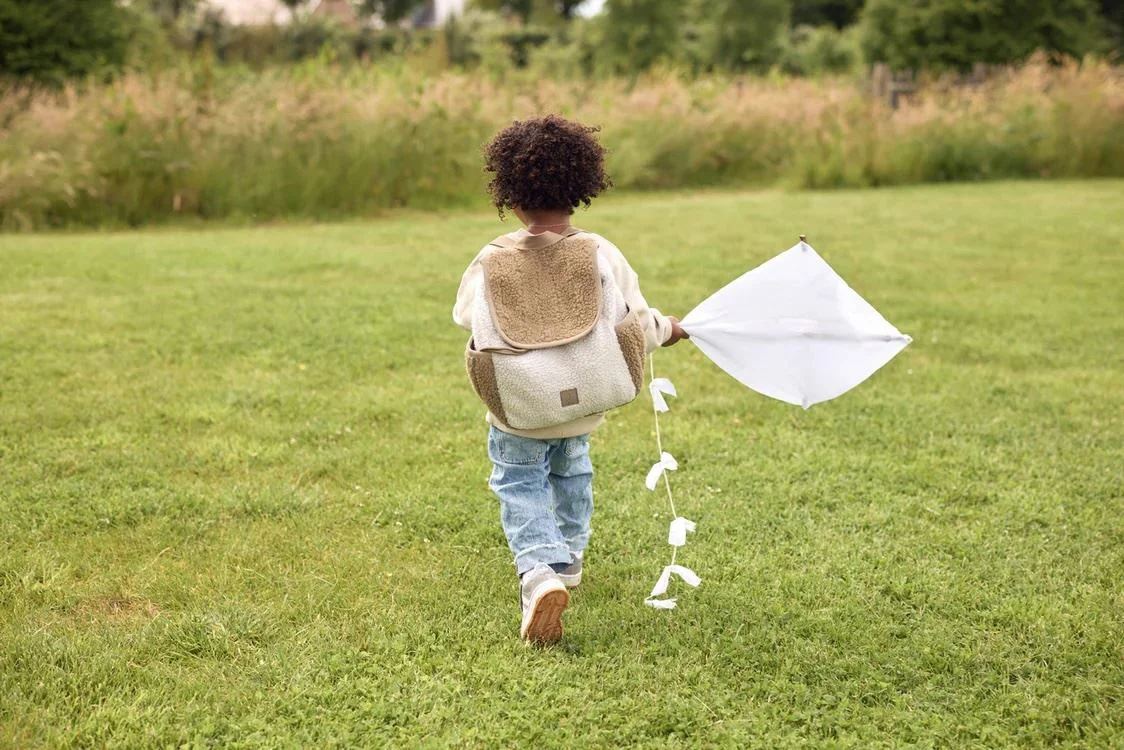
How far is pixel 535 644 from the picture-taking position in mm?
2992

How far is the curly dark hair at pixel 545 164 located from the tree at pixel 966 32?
20626 millimetres

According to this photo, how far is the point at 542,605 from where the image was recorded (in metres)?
2.91

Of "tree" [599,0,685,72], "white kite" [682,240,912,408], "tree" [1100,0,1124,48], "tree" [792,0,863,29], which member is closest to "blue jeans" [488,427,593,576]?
"white kite" [682,240,912,408]

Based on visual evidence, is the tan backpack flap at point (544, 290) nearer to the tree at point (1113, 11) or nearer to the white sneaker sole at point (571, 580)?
the white sneaker sole at point (571, 580)

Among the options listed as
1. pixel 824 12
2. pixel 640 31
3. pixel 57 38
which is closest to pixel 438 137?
pixel 57 38

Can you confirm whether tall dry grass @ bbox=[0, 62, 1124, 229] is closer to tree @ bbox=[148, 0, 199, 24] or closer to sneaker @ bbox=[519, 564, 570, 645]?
sneaker @ bbox=[519, 564, 570, 645]

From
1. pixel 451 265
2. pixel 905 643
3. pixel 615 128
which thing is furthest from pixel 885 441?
pixel 615 128

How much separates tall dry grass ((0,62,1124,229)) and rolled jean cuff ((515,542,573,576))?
807 centimetres

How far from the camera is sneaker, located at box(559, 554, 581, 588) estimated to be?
3316mm

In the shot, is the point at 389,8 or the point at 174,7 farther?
the point at 389,8

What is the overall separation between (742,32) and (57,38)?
55.6ft

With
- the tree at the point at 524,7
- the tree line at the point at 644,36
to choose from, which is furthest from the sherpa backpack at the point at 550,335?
the tree at the point at 524,7

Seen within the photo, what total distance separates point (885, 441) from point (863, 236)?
209 inches

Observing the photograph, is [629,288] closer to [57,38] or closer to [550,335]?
[550,335]
